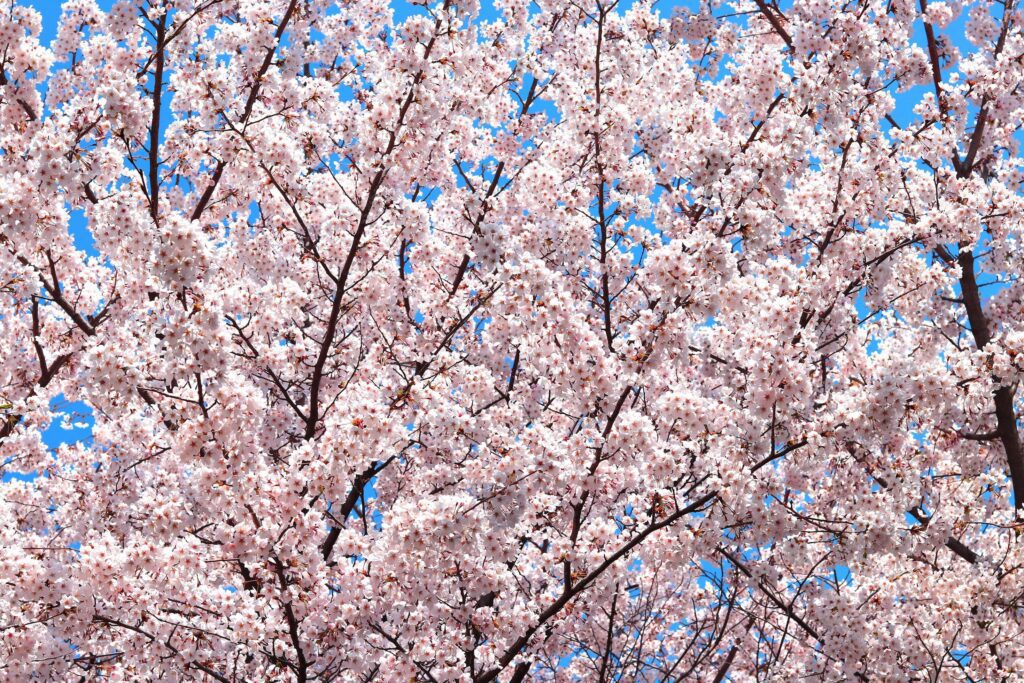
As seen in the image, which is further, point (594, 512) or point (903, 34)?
point (903, 34)

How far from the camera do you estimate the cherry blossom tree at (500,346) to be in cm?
729

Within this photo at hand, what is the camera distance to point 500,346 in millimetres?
10508

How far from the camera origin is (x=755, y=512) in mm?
7391

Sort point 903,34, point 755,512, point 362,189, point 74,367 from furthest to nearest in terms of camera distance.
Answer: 1. point 74,367
2. point 903,34
3. point 362,189
4. point 755,512

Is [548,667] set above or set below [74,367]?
below

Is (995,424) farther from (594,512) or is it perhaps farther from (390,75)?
(390,75)

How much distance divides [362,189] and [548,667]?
20.5 feet

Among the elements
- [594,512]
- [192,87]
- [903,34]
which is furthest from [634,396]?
[903,34]

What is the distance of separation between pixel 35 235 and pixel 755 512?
7.08m

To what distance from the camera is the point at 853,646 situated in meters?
9.41

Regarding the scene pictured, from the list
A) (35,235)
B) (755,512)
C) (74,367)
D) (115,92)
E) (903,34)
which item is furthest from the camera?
(74,367)

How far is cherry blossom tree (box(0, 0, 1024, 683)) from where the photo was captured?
7285 millimetres

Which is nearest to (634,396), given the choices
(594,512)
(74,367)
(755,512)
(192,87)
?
(594,512)

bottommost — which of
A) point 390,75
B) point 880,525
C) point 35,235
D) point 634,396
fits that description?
point 880,525
